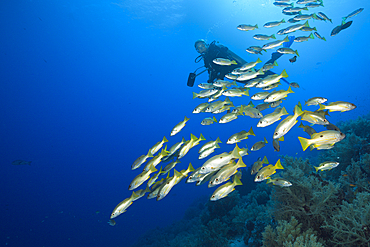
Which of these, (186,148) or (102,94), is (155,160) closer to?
(186,148)

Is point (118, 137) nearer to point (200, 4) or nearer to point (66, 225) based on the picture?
point (66, 225)

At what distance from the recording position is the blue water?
3481 centimetres

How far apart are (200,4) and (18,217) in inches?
3752

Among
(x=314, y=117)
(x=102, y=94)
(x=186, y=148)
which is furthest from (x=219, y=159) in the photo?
(x=102, y=94)

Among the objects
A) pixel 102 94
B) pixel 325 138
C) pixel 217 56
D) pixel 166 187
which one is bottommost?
pixel 166 187

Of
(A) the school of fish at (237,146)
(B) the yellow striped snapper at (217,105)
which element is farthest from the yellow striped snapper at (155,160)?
(B) the yellow striped snapper at (217,105)

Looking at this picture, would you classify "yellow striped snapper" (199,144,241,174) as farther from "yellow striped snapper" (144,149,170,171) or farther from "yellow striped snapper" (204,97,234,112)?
"yellow striped snapper" (204,97,234,112)

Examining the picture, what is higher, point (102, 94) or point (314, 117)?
point (102, 94)

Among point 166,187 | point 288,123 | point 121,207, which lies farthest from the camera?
point 121,207

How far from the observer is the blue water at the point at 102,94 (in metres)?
34.8

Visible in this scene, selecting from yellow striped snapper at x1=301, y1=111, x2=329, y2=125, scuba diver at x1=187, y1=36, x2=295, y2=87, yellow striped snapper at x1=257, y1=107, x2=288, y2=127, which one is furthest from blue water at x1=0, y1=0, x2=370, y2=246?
yellow striped snapper at x1=301, y1=111, x2=329, y2=125

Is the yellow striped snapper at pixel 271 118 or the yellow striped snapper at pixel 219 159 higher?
the yellow striped snapper at pixel 271 118

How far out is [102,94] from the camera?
225ft

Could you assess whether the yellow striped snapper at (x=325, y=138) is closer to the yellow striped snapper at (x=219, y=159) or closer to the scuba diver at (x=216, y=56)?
the yellow striped snapper at (x=219, y=159)
